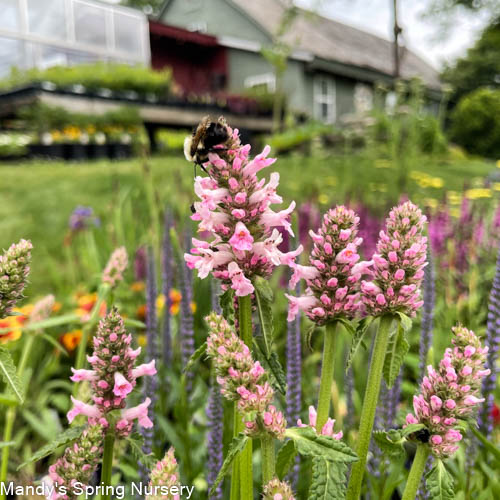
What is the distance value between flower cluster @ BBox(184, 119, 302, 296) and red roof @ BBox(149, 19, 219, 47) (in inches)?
800

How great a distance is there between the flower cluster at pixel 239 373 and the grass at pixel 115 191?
6.46 feet

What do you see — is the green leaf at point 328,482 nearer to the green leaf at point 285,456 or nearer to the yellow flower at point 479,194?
the green leaf at point 285,456

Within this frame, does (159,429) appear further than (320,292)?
Yes

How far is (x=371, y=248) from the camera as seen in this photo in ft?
9.31

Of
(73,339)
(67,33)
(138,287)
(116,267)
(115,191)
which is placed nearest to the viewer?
(116,267)

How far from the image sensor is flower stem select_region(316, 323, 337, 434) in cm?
81

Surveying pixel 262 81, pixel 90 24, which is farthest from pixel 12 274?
pixel 262 81

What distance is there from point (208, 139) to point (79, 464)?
495 mm

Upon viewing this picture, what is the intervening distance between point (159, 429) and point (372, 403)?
2.98ft

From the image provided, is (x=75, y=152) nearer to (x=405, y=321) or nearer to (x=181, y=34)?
(x=405, y=321)

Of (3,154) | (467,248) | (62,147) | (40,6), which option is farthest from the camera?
(40,6)

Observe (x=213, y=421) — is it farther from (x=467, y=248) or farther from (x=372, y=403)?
(x=467, y=248)

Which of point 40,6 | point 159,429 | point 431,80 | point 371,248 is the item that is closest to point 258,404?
point 159,429

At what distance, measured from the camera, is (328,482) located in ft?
2.19
